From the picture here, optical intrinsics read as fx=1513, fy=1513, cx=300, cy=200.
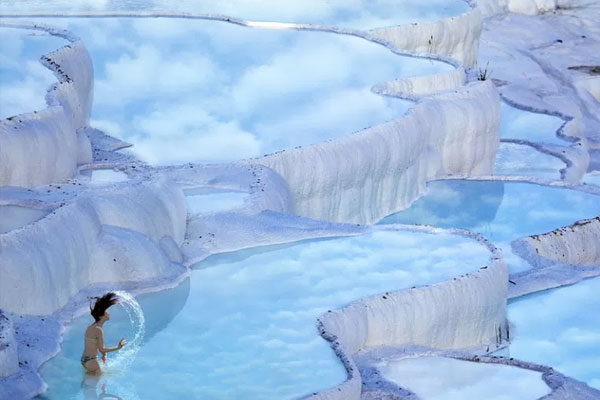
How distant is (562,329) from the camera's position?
1032cm

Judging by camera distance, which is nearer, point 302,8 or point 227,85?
point 227,85

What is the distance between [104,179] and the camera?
10523 millimetres

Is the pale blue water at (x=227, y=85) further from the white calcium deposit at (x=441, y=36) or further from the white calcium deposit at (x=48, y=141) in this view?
the white calcium deposit at (x=441, y=36)

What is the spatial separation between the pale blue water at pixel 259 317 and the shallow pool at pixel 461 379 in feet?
1.83

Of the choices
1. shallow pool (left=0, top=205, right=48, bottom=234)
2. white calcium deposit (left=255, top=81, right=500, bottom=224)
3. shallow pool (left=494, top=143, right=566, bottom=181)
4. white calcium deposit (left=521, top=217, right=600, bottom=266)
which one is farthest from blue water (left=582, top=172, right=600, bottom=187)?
shallow pool (left=0, top=205, right=48, bottom=234)

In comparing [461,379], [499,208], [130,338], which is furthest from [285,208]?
[130,338]

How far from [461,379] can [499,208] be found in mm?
4236

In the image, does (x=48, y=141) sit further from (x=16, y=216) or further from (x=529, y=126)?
(x=529, y=126)

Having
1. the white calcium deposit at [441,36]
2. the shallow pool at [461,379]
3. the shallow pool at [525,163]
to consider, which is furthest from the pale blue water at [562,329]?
the white calcium deposit at [441,36]

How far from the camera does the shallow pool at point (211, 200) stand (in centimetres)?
1040

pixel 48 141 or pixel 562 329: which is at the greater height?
pixel 48 141

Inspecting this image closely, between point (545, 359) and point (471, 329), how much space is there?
55 cm

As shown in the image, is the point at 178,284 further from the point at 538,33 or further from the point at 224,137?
the point at 538,33

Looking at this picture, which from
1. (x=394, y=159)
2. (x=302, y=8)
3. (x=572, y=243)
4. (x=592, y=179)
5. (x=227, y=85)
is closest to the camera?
(x=572, y=243)
